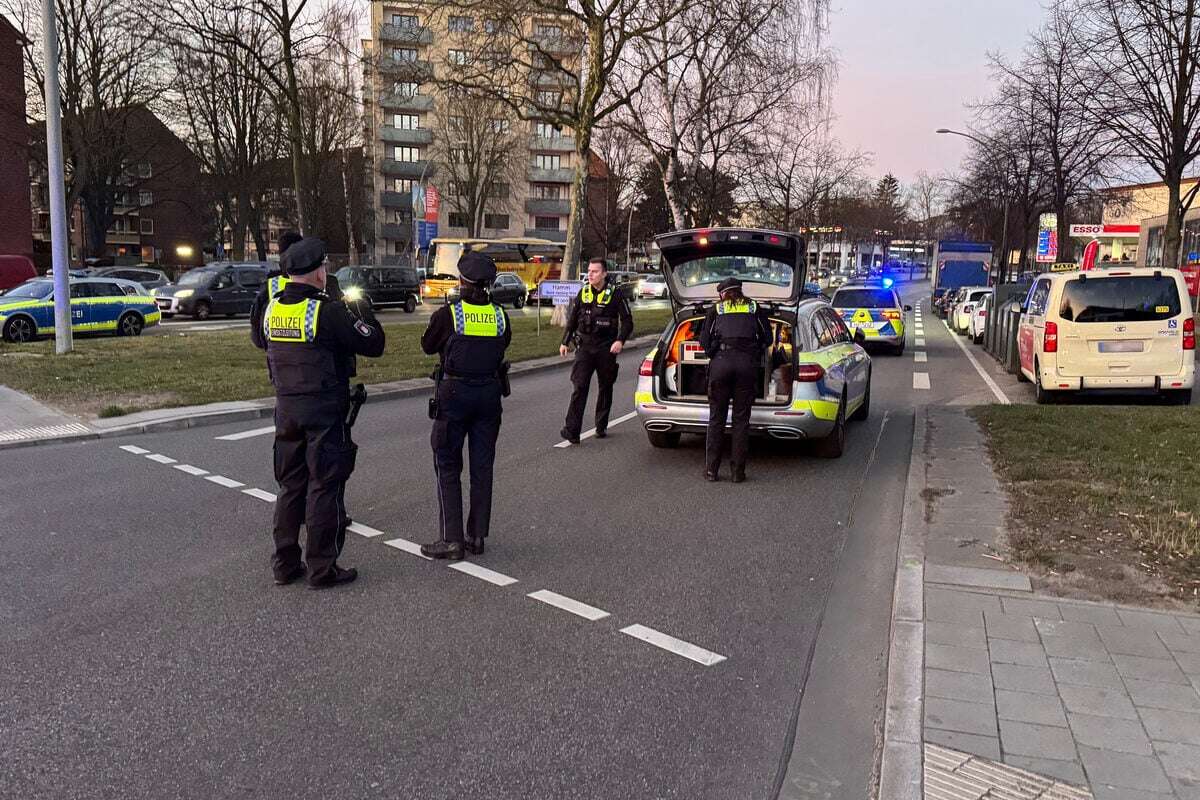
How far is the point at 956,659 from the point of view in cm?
379

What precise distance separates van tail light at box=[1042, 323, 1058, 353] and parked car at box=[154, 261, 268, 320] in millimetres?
22702

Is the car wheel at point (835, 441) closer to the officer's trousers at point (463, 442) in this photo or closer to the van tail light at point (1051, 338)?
the officer's trousers at point (463, 442)

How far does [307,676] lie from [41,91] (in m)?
38.1

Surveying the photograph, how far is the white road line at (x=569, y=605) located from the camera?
4.51 metres

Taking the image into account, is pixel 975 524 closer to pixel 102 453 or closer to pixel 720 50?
pixel 102 453

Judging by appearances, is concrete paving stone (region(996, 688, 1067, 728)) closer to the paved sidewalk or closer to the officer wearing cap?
the paved sidewalk

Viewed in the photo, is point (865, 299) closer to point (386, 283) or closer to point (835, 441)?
point (835, 441)

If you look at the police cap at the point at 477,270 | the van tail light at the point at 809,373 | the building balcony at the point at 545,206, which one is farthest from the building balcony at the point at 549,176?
the police cap at the point at 477,270

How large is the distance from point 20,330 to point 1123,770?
68.1 ft

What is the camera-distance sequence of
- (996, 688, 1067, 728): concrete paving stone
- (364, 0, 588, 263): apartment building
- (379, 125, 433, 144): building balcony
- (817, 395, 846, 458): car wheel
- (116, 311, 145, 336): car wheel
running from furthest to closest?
(379, 125, 433, 144): building balcony
(364, 0, 588, 263): apartment building
(116, 311, 145, 336): car wheel
(817, 395, 846, 458): car wheel
(996, 688, 1067, 728): concrete paving stone

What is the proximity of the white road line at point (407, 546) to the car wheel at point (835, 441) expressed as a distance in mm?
4200

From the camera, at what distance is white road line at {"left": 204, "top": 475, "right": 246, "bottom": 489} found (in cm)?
710

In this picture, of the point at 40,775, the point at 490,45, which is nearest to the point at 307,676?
the point at 40,775

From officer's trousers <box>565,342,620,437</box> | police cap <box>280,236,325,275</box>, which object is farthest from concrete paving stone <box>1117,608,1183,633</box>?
officer's trousers <box>565,342,620,437</box>
